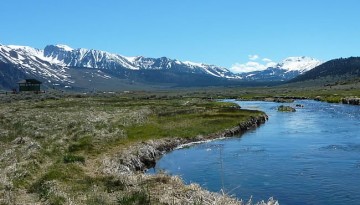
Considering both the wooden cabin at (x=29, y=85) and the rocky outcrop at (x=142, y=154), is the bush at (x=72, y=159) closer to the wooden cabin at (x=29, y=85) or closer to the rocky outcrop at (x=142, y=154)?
the rocky outcrop at (x=142, y=154)

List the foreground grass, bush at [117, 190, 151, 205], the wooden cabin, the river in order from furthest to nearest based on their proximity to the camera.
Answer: the wooden cabin → the river → the foreground grass → bush at [117, 190, 151, 205]

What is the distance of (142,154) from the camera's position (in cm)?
4400

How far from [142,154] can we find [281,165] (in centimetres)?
1354

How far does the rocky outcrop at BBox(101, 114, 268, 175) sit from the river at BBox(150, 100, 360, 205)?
4.18ft

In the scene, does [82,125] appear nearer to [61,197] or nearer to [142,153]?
[142,153]

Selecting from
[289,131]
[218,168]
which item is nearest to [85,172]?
[218,168]

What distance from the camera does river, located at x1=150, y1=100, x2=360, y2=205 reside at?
3123 cm

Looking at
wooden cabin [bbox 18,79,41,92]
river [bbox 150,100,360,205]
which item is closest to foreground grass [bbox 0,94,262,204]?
river [bbox 150,100,360,205]

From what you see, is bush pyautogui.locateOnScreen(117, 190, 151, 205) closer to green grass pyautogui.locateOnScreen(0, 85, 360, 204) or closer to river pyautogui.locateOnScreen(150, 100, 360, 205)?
green grass pyautogui.locateOnScreen(0, 85, 360, 204)

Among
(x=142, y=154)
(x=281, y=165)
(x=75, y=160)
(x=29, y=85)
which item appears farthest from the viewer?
(x=29, y=85)

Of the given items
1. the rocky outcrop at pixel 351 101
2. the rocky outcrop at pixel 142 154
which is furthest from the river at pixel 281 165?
the rocky outcrop at pixel 351 101

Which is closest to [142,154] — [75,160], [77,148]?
[77,148]

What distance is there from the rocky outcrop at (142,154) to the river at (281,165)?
50.2 inches

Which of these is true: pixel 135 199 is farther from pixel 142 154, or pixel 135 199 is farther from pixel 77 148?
pixel 142 154
